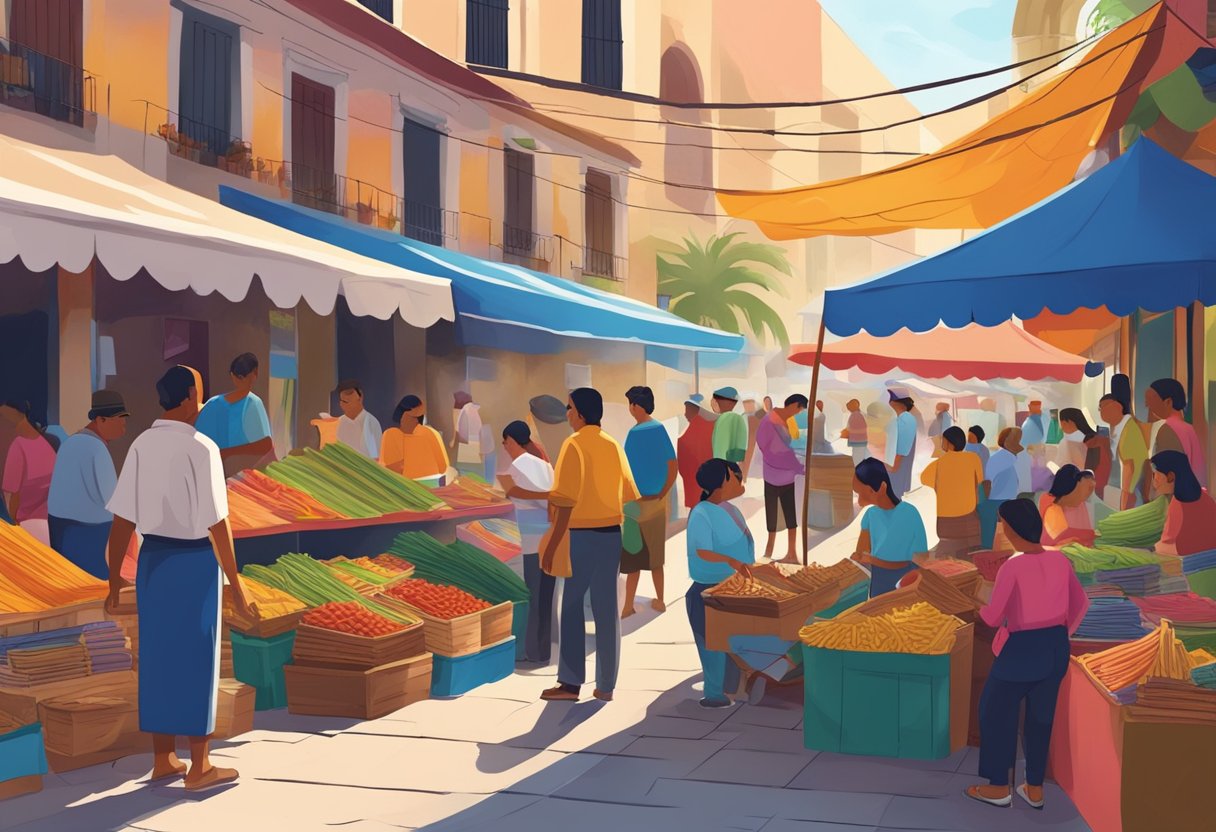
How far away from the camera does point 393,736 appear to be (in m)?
7.41

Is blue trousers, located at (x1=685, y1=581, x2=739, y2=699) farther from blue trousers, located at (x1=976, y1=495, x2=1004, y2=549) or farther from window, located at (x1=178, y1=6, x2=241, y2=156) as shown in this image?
window, located at (x1=178, y1=6, x2=241, y2=156)

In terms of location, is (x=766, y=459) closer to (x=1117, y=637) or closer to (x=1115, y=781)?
(x=1117, y=637)

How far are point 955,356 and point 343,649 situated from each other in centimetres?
1179

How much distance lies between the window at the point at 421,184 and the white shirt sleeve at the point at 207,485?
12935mm

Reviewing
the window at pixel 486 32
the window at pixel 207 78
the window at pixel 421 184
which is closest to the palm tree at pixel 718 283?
the window at pixel 486 32

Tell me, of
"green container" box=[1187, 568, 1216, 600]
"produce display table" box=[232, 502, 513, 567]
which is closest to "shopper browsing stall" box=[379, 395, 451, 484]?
"produce display table" box=[232, 502, 513, 567]

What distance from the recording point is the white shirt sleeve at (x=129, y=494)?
6.20 m

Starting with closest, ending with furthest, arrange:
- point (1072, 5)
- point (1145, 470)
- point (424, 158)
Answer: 1. point (1145, 470)
2. point (1072, 5)
3. point (424, 158)

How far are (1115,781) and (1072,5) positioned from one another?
533 inches

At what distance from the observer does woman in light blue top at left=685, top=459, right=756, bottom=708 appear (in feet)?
25.7

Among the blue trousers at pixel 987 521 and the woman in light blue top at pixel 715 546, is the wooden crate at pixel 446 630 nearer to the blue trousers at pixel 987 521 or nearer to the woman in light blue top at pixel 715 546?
the woman in light blue top at pixel 715 546

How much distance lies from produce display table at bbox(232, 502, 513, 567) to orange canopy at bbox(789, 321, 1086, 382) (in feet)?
27.1

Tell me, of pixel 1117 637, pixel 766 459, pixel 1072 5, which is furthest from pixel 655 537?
pixel 1072 5

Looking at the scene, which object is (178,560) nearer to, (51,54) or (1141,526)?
(1141,526)
